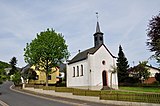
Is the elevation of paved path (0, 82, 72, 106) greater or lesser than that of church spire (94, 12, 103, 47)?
lesser

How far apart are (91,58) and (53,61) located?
9711mm

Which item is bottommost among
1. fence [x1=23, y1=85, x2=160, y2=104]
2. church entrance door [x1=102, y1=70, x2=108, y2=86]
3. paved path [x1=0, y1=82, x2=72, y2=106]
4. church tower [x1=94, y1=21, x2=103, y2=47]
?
paved path [x1=0, y1=82, x2=72, y2=106]

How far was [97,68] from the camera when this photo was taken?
45219 millimetres

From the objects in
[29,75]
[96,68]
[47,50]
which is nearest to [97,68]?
[96,68]

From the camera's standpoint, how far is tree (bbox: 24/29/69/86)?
4969cm

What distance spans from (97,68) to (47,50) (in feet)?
36.6

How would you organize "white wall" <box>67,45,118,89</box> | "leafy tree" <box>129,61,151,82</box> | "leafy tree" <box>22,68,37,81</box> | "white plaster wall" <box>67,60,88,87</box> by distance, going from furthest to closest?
"leafy tree" <box>22,68,37,81</box>
"leafy tree" <box>129,61,151,82</box>
"white plaster wall" <box>67,60,88,87</box>
"white wall" <box>67,45,118,89</box>

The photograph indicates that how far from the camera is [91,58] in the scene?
44.9 metres

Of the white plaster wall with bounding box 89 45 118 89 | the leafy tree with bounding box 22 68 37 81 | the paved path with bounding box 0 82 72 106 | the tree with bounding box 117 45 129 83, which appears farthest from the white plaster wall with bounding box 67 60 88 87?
the paved path with bounding box 0 82 72 106

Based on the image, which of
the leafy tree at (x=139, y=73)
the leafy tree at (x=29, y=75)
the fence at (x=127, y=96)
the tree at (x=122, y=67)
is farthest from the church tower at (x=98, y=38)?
the leafy tree at (x=29, y=75)

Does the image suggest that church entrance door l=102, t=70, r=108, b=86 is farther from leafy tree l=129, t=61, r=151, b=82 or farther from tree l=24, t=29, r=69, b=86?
leafy tree l=129, t=61, r=151, b=82

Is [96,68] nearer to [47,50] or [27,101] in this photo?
[47,50]

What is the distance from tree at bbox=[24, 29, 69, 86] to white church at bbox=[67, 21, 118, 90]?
16.6 ft

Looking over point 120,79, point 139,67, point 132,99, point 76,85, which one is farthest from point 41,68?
point 132,99
